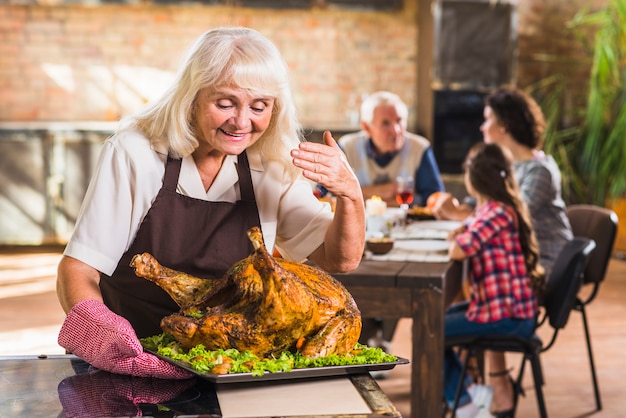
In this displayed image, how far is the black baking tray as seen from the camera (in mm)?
1547

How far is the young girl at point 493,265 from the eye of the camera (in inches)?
148

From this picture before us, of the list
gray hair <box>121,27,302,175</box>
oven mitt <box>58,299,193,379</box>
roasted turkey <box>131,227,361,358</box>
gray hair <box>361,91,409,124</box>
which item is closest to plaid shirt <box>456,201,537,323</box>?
gray hair <box>361,91,409,124</box>

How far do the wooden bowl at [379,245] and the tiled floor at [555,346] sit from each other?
995mm

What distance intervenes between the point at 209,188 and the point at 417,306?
1.23 meters

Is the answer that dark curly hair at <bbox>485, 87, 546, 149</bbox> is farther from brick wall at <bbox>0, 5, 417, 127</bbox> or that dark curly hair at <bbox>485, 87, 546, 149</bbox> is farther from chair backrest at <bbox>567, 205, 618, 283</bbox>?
brick wall at <bbox>0, 5, 417, 127</bbox>

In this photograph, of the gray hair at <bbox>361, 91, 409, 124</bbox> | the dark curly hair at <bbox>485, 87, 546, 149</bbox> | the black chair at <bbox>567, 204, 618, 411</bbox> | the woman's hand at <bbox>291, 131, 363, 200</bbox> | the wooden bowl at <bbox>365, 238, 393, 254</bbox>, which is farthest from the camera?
the gray hair at <bbox>361, 91, 409, 124</bbox>

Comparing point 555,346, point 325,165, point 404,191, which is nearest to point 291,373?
point 325,165

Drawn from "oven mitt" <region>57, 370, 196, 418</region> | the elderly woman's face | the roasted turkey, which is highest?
the elderly woman's face

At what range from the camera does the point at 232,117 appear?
2.01m

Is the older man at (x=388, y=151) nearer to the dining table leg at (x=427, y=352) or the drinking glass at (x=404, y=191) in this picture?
the drinking glass at (x=404, y=191)

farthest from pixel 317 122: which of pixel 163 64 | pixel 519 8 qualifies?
pixel 519 8

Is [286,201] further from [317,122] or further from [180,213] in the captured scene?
[317,122]

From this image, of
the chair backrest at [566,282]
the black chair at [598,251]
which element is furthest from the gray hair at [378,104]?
the chair backrest at [566,282]

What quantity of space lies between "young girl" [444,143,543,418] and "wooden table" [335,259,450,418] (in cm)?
44
